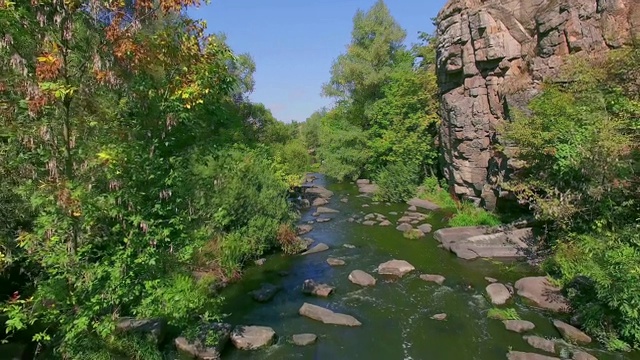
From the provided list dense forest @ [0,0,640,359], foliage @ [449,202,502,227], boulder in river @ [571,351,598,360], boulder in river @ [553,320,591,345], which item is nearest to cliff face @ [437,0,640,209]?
foliage @ [449,202,502,227]

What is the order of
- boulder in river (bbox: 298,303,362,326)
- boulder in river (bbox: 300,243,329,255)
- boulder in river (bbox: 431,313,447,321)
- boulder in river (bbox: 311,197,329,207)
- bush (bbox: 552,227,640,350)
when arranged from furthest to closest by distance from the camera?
boulder in river (bbox: 311,197,329,207)
boulder in river (bbox: 300,243,329,255)
boulder in river (bbox: 431,313,447,321)
boulder in river (bbox: 298,303,362,326)
bush (bbox: 552,227,640,350)

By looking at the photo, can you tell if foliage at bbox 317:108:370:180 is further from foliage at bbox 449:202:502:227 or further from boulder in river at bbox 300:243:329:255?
boulder in river at bbox 300:243:329:255

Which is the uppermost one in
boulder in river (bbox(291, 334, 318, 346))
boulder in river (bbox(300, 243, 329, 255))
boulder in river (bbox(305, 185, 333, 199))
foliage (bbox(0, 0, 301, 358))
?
foliage (bbox(0, 0, 301, 358))

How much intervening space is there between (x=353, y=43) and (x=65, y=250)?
39.6 m

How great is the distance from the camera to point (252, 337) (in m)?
11.1

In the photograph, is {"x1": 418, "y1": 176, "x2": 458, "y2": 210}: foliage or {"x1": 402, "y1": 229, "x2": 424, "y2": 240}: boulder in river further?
{"x1": 418, "y1": 176, "x2": 458, "y2": 210}: foliage

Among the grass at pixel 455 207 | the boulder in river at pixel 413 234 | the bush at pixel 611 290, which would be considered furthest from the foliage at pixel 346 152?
the bush at pixel 611 290

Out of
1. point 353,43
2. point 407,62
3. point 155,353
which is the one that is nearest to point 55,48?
point 155,353

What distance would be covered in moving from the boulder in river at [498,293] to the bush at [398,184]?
16230 mm

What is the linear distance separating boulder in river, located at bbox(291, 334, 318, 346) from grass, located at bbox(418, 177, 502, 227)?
45.5 ft

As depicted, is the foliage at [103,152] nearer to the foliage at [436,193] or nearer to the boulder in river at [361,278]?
the boulder in river at [361,278]

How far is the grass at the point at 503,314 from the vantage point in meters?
12.2

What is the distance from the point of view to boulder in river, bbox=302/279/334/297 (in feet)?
47.6

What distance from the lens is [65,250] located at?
6.30 meters
